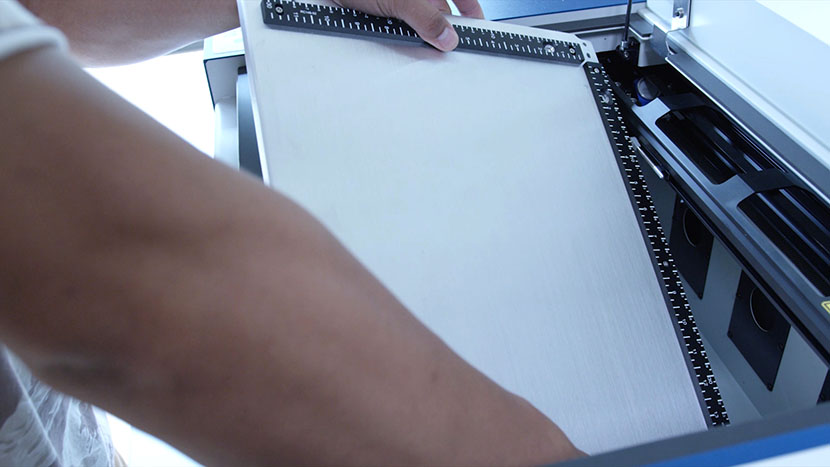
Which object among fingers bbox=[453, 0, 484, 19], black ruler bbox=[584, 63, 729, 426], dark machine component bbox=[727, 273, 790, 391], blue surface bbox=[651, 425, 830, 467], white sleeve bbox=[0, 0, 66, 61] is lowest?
dark machine component bbox=[727, 273, 790, 391]

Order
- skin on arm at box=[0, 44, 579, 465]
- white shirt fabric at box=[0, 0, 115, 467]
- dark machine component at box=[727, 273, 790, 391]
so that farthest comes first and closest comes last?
dark machine component at box=[727, 273, 790, 391] → white shirt fabric at box=[0, 0, 115, 467] → skin on arm at box=[0, 44, 579, 465]

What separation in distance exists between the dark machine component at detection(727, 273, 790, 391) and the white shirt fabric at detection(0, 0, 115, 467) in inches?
33.9

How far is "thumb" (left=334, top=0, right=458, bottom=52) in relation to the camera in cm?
101

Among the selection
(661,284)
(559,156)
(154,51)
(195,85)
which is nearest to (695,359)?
(661,284)

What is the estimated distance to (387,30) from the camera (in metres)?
1.02

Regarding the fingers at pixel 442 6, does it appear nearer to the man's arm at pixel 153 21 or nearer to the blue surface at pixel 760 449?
the man's arm at pixel 153 21

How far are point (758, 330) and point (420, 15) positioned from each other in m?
0.63

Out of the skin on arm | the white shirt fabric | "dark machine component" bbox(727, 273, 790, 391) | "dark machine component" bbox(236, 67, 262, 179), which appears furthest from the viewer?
"dark machine component" bbox(236, 67, 262, 179)

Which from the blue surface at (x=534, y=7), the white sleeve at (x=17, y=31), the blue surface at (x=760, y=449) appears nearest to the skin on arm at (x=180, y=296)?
the white sleeve at (x=17, y=31)

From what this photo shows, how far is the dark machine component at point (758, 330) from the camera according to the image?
0.97 meters

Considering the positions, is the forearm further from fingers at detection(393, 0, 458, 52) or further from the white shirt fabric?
the white shirt fabric

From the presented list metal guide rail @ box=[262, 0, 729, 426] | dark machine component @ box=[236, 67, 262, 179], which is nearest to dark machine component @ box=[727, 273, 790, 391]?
metal guide rail @ box=[262, 0, 729, 426]

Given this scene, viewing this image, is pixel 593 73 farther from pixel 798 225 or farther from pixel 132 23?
pixel 132 23

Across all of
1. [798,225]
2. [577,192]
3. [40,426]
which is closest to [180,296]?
[40,426]
